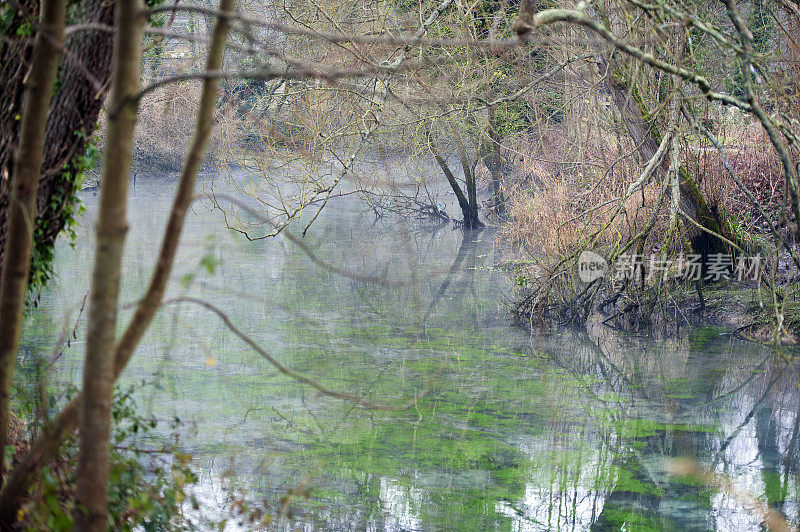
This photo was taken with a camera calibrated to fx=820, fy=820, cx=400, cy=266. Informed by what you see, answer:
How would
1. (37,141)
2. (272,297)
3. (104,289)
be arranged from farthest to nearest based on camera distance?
1. (272,297)
2. (37,141)
3. (104,289)

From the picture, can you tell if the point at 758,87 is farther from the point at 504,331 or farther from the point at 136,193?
the point at 136,193

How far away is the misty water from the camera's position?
5.07m

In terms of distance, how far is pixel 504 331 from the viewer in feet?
31.2

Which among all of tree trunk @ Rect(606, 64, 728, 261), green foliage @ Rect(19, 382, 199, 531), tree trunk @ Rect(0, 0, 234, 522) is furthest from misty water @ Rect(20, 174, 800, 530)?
tree trunk @ Rect(606, 64, 728, 261)

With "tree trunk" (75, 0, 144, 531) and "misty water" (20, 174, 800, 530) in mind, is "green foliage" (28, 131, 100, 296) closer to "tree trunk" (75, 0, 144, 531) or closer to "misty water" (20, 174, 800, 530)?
"misty water" (20, 174, 800, 530)

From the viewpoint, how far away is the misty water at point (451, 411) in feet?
16.6

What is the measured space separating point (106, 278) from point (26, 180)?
679mm

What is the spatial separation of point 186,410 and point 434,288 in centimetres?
613

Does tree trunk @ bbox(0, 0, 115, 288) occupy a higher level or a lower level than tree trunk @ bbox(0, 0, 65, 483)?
higher

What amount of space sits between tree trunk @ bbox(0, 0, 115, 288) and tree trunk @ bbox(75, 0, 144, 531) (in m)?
1.23

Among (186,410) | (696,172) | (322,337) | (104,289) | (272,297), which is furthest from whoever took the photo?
(272,297)

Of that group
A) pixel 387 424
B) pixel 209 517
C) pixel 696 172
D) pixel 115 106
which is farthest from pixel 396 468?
pixel 696 172

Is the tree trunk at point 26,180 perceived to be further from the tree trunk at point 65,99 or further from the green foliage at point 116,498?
the tree trunk at point 65,99

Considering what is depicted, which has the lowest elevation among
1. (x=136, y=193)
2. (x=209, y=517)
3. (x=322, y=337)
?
(x=209, y=517)
